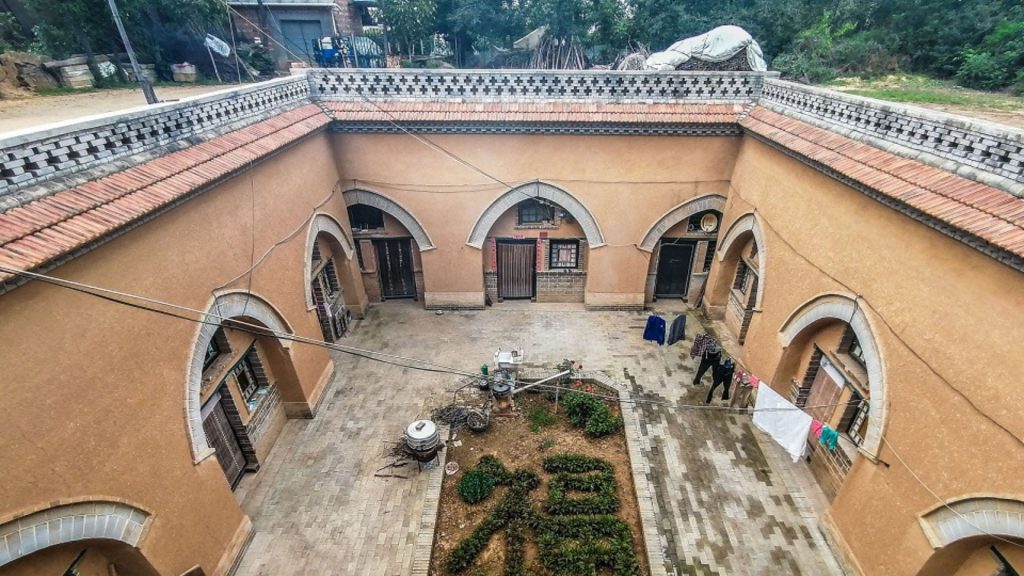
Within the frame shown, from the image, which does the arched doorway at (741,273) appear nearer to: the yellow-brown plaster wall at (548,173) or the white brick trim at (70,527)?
the yellow-brown plaster wall at (548,173)

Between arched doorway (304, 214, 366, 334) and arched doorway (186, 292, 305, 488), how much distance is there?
1491 millimetres

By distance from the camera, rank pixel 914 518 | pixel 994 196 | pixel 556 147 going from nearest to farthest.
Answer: pixel 994 196
pixel 914 518
pixel 556 147

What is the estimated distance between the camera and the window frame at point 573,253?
1361 centimetres

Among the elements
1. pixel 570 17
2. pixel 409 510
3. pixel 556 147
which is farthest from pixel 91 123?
pixel 570 17

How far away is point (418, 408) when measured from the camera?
10.6 meters

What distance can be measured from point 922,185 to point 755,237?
453 centimetres

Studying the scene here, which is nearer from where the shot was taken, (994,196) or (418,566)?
(994,196)

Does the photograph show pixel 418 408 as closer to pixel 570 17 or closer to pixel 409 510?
pixel 409 510

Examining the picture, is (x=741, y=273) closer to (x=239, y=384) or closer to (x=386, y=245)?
(x=386, y=245)

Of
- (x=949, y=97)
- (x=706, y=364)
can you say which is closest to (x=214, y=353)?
(x=706, y=364)

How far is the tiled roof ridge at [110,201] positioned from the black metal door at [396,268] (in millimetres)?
5539

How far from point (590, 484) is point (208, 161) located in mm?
8669

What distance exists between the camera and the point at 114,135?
20.0ft

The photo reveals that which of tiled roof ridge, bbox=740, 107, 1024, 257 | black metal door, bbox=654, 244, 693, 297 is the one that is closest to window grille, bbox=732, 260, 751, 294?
black metal door, bbox=654, 244, 693, 297
